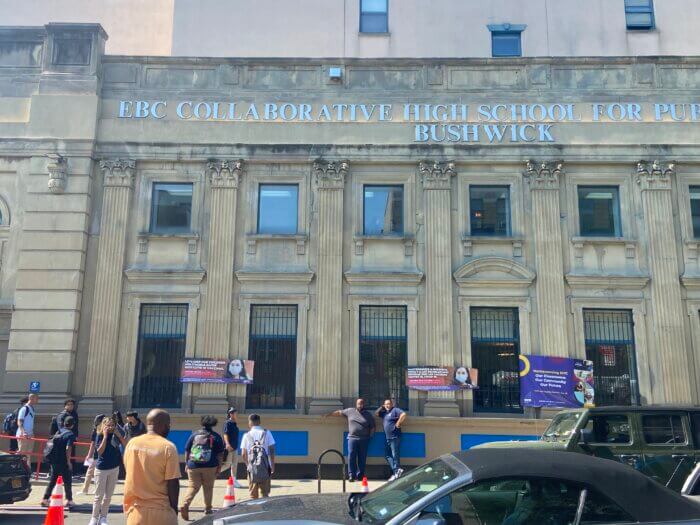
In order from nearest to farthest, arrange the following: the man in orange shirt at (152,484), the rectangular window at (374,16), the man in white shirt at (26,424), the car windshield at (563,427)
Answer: the man in orange shirt at (152,484) < the car windshield at (563,427) < the man in white shirt at (26,424) < the rectangular window at (374,16)

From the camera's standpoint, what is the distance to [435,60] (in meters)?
17.2

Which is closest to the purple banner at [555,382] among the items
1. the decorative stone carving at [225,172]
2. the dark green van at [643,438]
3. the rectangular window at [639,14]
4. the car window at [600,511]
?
the dark green van at [643,438]

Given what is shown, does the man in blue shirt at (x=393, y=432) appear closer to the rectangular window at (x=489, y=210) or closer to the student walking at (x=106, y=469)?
the rectangular window at (x=489, y=210)

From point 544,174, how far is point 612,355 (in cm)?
493

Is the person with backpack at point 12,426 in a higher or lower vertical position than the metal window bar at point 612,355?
lower

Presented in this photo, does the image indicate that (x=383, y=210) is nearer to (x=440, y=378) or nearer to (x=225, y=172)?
(x=225, y=172)

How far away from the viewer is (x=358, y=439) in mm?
14078

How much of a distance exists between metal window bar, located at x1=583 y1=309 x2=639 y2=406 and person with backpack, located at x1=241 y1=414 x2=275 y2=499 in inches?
349

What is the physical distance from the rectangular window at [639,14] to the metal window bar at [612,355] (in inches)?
411

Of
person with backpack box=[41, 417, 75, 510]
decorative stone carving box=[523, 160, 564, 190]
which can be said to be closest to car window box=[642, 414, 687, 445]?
decorative stone carving box=[523, 160, 564, 190]

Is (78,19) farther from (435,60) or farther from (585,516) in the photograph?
(585,516)

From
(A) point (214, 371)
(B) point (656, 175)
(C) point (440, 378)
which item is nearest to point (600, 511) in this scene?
(C) point (440, 378)

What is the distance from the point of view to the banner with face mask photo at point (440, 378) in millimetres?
15273

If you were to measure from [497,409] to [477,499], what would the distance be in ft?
36.7
